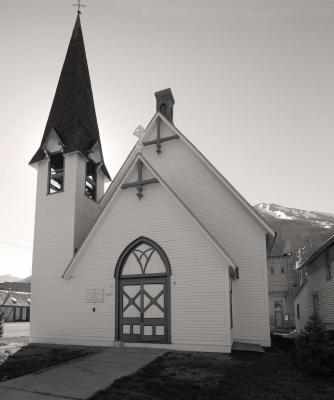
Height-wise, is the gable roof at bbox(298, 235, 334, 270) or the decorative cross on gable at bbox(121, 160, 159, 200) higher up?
the decorative cross on gable at bbox(121, 160, 159, 200)

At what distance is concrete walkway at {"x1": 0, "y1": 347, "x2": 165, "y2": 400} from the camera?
7.93 meters

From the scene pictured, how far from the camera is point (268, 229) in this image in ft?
52.1

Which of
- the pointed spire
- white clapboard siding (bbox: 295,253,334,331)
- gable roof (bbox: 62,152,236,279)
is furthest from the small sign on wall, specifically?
white clapboard siding (bbox: 295,253,334,331)

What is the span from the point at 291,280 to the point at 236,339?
38.6 meters

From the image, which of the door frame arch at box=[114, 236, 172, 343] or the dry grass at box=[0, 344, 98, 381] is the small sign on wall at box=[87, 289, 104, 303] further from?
the dry grass at box=[0, 344, 98, 381]

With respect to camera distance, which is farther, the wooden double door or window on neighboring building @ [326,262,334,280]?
window on neighboring building @ [326,262,334,280]

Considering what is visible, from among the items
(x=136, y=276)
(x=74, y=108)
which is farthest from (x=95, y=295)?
(x=74, y=108)

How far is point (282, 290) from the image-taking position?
168 ft

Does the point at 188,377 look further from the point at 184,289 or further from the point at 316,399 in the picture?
the point at 184,289

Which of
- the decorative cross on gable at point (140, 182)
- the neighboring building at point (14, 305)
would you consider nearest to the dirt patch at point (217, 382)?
the decorative cross on gable at point (140, 182)

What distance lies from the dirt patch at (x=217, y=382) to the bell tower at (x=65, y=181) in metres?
8.20

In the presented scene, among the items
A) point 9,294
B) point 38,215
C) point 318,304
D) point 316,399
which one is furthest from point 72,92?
point 9,294

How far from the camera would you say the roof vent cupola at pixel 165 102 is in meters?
20.5

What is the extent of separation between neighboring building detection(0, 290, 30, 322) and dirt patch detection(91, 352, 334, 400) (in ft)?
159
